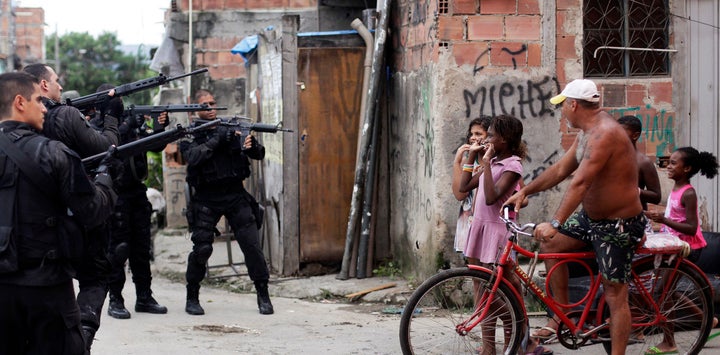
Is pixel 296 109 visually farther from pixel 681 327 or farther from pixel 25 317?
pixel 25 317

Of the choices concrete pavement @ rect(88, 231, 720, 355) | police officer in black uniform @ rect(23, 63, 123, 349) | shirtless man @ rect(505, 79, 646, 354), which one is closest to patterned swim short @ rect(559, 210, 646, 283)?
shirtless man @ rect(505, 79, 646, 354)

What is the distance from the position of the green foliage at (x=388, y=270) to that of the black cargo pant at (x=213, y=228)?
1525 millimetres

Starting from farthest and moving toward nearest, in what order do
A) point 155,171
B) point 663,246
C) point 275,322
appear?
point 155,171 → point 275,322 → point 663,246

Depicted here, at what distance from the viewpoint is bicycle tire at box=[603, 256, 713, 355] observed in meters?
5.88

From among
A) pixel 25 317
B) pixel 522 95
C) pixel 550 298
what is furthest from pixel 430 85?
pixel 25 317

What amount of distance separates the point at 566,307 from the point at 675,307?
2.54ft

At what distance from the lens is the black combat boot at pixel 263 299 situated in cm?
808

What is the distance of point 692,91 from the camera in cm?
816

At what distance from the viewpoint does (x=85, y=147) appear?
573cm

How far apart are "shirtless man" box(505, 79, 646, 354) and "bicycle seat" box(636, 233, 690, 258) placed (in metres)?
0.24

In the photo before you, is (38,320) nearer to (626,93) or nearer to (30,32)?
(626,93)

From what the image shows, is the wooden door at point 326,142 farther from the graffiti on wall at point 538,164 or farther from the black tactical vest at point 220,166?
the graffiti on wall at point 538,164

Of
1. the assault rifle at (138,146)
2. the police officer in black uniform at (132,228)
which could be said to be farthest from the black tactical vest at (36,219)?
the police officer in black uniform at (132,228)

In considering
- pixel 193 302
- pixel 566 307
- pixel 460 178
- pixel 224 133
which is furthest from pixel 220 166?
pixel 566 307
